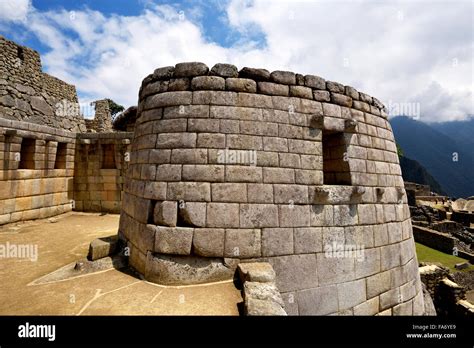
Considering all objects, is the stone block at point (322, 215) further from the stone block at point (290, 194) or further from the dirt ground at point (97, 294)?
the dirt ground at point (97, 294)

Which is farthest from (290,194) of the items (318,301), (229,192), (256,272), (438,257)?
(438,257)

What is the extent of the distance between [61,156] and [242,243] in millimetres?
9251

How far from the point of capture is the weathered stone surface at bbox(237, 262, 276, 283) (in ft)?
10.3

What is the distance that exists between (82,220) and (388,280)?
9.44 m

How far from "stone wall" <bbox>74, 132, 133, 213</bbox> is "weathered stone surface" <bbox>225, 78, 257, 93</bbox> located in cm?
697

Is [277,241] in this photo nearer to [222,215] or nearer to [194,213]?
[222,215]

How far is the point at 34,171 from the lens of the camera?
788 centimetres

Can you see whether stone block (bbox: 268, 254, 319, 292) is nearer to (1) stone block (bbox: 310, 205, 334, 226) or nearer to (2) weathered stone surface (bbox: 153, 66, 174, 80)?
(1) stone block (bbox: 310, 205, 334, 226)

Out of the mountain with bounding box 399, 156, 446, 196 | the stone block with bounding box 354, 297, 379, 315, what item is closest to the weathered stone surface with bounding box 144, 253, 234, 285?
the stone block with bounding box 354, 297, 379, 315

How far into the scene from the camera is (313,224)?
3992mm

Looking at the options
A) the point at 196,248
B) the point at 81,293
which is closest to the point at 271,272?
the point at 196,248

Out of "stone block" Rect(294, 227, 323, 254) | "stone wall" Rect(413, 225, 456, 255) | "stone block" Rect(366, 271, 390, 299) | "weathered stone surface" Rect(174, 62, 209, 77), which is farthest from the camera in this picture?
"stone wall" Rect(413, 225, 456, 255)
